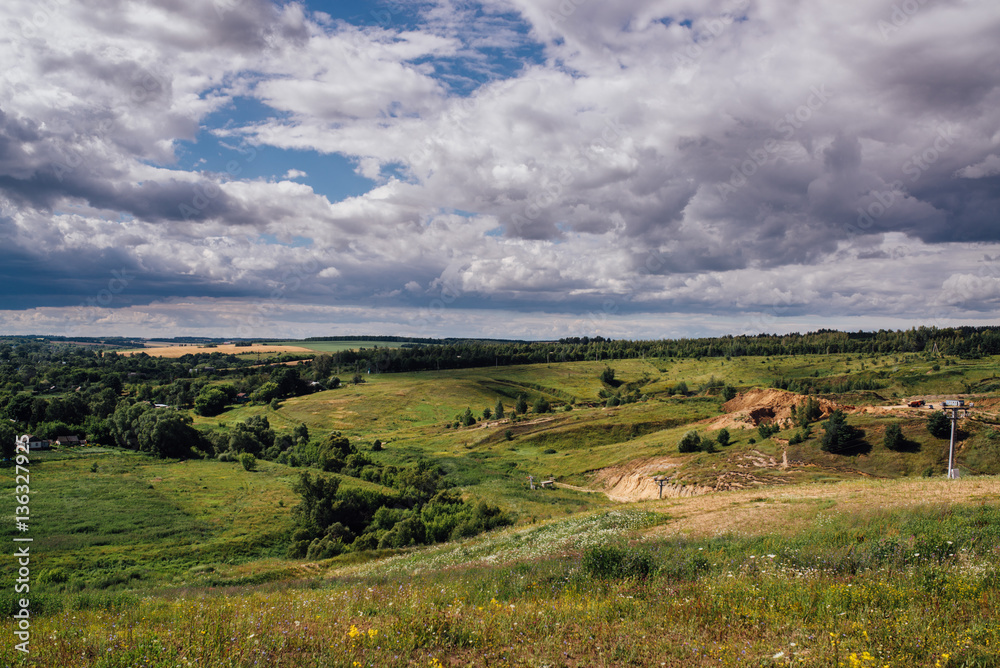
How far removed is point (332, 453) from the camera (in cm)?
8500

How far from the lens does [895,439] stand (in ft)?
169

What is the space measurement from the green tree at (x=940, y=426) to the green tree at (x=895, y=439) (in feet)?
9.65

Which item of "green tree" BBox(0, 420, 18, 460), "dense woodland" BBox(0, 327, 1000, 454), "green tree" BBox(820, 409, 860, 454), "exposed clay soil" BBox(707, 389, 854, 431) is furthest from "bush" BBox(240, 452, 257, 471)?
"green tree" BBox(820, 409, 860, 454)

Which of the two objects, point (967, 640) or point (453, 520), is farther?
point (453, 520)

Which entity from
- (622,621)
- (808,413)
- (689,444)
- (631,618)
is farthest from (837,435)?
(622,621)

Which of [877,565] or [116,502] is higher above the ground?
[877,565]

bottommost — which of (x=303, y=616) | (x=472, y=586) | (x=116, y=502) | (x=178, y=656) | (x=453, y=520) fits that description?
(x=116, y=502)

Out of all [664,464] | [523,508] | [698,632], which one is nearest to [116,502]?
[523,508]

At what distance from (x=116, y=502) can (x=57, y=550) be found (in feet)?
64.1

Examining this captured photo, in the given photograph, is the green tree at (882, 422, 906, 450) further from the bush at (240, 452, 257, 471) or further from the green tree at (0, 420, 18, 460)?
the green tree at (0, 420, 18, 460)

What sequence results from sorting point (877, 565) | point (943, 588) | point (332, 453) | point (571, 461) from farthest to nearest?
point (332, 453) < point (571, 461) < point (877, 565) < point (943, 588)

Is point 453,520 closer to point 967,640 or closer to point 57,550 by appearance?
point 57,550

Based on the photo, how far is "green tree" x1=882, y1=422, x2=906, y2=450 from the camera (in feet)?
169

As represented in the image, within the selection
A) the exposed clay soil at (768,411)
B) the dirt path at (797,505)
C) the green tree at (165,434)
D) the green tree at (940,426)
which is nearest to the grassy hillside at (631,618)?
the dirt path at (797,505)
